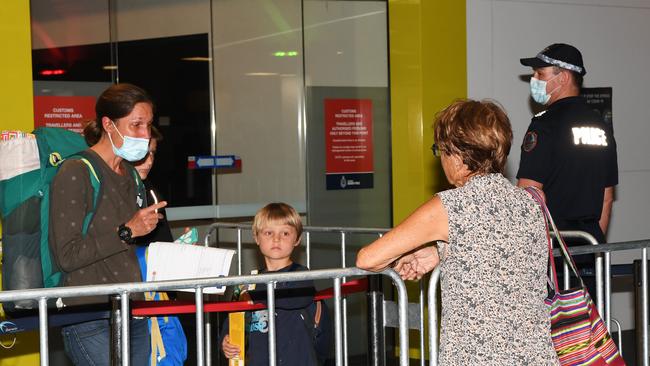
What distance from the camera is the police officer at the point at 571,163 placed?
6312 mm

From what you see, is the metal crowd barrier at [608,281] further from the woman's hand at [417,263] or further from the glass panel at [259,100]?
the glass panel at [259,100]

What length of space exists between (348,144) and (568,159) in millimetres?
3492

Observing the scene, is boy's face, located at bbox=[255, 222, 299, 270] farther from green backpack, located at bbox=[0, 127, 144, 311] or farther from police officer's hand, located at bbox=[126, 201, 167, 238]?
green backpack, located at bbox=[0, 127, 144, 311]

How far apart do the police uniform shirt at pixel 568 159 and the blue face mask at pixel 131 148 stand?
104 inches

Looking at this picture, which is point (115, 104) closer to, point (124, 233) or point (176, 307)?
point (124, 233)

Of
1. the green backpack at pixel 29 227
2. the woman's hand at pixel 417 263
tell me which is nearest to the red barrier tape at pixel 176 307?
the green backpack at pixel 29 227

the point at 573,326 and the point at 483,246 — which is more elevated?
the point at 483,246

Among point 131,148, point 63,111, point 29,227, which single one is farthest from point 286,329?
point 63,111

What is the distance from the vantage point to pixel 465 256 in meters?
3.65

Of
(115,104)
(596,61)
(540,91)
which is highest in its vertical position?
(596,61)

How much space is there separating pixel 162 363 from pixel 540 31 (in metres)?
6.24

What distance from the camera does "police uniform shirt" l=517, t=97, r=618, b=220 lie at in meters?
6.31

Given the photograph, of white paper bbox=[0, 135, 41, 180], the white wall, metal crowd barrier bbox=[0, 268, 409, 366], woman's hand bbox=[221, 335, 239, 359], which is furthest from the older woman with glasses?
the white wall

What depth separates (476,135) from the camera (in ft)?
12.1
